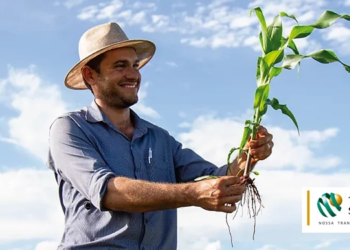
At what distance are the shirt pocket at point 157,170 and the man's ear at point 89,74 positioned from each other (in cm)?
83

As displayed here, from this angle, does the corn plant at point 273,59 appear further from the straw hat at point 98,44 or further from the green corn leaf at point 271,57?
the straw hat at point 98,44

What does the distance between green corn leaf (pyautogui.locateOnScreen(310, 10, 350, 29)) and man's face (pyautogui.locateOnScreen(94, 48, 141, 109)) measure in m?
1.48

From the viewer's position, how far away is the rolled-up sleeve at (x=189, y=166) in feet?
15.7

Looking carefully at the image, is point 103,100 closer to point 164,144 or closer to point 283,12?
point 164,144

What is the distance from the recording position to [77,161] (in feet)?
13.6

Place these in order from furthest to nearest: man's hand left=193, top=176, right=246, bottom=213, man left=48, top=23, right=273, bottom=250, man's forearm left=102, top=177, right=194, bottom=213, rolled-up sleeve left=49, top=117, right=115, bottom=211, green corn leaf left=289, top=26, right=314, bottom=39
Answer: rolled-up sleeve left=49, top=117, right=115, bottom=211 → green corn leaf left=289, top=26, right=314, bottom=39 → man left=48, top=23, right=273, bottom=250 → man's forearm left=102, top=177, right=194, bottom=213 → man's hand left=193, top=176, right=246, bottom=213

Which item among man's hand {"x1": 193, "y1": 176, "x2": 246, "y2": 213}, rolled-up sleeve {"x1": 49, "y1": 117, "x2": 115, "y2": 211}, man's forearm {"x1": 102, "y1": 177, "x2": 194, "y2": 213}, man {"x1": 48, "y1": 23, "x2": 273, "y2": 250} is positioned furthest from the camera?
rolled-up sleeve {"x1": 49, "y1": 117, "x2": 115, "y2": 211}

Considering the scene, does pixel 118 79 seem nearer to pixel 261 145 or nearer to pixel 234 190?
pixel 261 145

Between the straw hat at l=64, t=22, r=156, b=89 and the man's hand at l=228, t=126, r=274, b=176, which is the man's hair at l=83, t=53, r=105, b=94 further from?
the man's hand at l=228, t=126, r=274, b=176

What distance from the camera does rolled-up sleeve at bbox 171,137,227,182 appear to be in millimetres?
4777

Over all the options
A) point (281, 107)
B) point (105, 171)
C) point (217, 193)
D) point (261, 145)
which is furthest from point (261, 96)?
point (105, 171)

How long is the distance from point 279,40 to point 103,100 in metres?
1.50

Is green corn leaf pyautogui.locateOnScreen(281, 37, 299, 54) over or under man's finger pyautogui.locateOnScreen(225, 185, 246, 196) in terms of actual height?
over

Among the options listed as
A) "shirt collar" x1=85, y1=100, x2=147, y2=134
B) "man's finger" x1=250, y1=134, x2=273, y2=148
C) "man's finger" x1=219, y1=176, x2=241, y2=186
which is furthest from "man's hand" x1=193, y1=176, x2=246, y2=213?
"shirt collar" x1=85, y1=100, x2=147, y2=134
